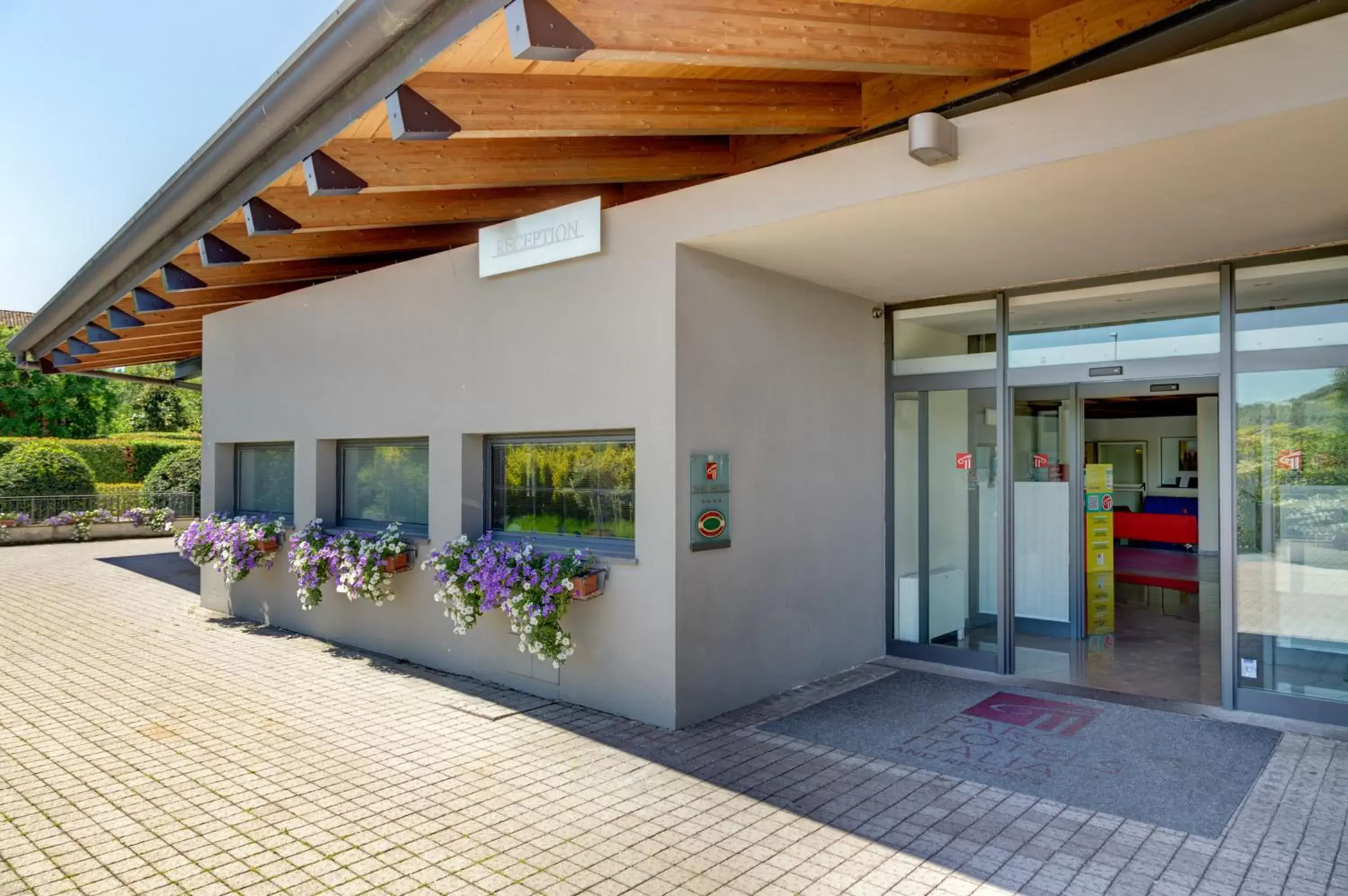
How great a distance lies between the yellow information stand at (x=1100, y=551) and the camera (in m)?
8.52

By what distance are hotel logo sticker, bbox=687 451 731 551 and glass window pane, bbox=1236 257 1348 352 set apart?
11.5 feet

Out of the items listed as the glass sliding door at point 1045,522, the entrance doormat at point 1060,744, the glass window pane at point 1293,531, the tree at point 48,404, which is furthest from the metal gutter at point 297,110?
the tree at point 48,404

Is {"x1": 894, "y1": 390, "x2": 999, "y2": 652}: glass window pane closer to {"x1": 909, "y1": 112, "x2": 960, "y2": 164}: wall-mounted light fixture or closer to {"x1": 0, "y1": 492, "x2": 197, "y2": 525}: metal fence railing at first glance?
{"x1": 909, "y1": 112, "x2": 960, "y2": 164}: wall-mounted light fixture

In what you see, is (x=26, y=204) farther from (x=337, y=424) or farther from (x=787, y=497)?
(x=787, y=497)

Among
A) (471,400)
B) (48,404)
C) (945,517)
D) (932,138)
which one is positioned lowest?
(945,517)

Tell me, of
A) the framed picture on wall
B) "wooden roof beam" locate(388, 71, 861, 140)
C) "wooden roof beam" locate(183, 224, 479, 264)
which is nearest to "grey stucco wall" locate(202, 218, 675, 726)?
"wooden roof beam" locate(183, 224, 479, 264)

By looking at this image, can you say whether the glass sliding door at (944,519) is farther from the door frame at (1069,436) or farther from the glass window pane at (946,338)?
the glass window pane at (946,338)

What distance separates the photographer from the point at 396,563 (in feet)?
22.9

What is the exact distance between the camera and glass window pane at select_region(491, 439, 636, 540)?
589 cm

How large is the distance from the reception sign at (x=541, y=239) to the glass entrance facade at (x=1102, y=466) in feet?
9.65

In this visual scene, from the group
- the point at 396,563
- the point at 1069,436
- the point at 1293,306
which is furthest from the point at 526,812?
the point at 1069,436

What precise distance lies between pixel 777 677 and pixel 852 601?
3.55 ft

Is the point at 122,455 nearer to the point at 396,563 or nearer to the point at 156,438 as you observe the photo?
the point at 156,438

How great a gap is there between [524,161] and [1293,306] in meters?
4.99
